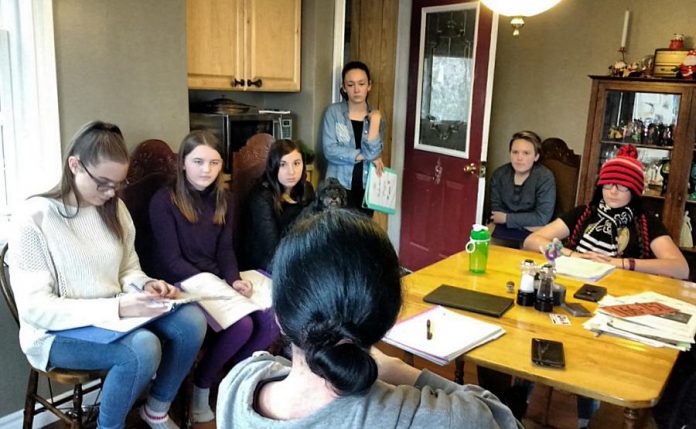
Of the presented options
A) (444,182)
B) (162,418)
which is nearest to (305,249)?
(162,418)

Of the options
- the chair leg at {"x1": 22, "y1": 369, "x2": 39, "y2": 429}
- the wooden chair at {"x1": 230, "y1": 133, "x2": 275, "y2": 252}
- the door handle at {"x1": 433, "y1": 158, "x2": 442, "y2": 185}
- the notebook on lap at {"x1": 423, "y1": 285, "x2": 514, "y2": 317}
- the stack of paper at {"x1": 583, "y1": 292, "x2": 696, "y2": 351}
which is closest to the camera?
the stack of paper at {"x1": 583, "y1": 292, "x2": 696, "y2": 351}

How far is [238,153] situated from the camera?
2.94 metres

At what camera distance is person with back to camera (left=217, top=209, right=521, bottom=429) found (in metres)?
0.81

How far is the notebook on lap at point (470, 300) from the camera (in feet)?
5.95

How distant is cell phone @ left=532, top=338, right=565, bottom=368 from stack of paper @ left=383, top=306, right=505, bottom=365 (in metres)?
0.11

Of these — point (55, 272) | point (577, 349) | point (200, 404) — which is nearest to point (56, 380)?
point (55, 272)

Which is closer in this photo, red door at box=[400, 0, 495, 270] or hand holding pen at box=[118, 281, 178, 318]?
hand holding pen at box=[118, 281, 178, 318]

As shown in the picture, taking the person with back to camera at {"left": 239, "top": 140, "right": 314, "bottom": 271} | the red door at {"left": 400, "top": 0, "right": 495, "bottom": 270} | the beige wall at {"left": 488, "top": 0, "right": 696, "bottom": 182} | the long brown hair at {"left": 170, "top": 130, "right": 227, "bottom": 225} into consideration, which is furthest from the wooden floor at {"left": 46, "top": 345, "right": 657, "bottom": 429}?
the beige wall at {"left": 488, "top": 0, "right": 696, "bottom": 182}

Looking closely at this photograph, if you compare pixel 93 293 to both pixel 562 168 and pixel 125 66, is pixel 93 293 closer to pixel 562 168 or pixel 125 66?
pixel 125 66

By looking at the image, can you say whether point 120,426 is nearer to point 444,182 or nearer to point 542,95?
point 444,182

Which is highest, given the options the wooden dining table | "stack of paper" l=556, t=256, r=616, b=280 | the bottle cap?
the bottle cap

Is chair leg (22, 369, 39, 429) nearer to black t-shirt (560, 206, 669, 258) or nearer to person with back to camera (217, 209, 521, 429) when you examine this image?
person with back to camera (217, 209, 521, 429)

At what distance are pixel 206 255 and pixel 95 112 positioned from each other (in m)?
0.73

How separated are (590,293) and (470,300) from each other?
43 cm
